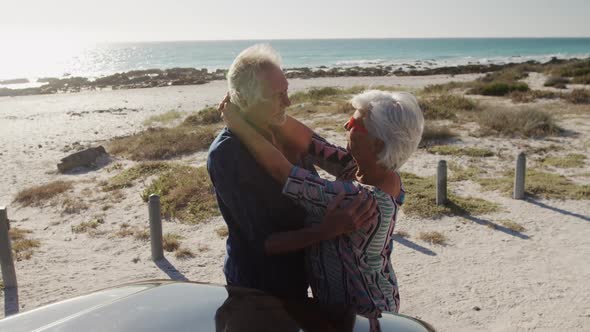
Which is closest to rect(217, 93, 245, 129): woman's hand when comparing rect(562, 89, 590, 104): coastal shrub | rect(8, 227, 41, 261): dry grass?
rect(8, 227, 41, 261): dry grass

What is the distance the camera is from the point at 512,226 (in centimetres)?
805

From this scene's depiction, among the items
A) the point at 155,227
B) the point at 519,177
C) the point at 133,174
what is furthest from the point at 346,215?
the point at 133,174

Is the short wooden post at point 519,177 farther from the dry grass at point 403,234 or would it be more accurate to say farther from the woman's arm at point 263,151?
the woman's arm at point 263,151

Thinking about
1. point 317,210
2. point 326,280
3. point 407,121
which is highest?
point 407,121

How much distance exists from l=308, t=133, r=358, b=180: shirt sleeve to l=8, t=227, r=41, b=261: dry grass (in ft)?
20.7

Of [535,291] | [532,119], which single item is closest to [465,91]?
[532,119]

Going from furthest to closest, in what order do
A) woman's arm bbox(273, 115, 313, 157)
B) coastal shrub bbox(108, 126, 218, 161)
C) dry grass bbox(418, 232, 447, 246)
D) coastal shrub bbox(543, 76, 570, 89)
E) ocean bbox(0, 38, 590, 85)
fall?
1. ocean bbox(0, 38, 590, 85)
2. coastal shrub bbox(543, 76, 570, 89)
3. coastal shrub bbox(108, 126, 218, 161)
4. dry grass bbox(418, 232, 447, 246)
5. woman's arm bbox(273, 115, 313, 157)

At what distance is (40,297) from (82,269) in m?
0.91

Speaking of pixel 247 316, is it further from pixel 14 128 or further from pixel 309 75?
pixel 309 75

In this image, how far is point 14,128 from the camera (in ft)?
75.0

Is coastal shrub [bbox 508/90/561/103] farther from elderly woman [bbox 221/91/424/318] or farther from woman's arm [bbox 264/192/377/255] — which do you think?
woman's arm [bbox 264/192/377/255]

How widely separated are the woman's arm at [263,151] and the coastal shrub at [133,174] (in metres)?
9.67

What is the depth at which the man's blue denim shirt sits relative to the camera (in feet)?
7.77

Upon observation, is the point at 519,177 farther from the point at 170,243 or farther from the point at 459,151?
the point at 170,243
